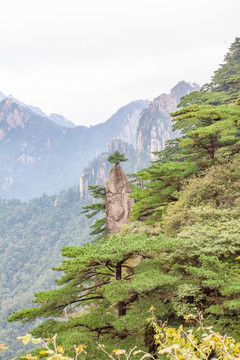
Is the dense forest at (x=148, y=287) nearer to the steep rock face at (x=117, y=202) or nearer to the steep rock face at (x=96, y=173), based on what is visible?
the steep rock face at (x=117, y=202)

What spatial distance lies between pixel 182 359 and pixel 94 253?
3.92 metres

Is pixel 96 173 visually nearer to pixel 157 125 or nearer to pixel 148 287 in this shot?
pixel 157 125

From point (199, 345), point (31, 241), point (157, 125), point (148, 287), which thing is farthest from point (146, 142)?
point (199, 345)

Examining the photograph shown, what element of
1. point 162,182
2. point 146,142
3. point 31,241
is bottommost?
point 31,241

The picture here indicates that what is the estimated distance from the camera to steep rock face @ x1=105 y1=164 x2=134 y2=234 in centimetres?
1881

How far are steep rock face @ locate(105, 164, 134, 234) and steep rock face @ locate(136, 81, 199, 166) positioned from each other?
108 m

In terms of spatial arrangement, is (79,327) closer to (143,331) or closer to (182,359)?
(143,331)

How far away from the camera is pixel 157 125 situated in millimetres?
141750

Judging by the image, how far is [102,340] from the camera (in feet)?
20.3

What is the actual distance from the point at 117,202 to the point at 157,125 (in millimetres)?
127704

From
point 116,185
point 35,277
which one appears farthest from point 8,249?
point 116,185

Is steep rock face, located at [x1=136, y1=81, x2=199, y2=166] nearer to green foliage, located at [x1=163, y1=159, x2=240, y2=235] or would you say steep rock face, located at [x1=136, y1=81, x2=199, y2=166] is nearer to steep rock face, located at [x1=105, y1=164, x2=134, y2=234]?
steep rock face, located at [x1=105, y1=164, x2=134, y2=234]

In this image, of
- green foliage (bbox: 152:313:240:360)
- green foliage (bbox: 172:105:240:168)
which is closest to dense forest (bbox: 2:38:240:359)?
green foliage (bbox: 152:313:240:360)

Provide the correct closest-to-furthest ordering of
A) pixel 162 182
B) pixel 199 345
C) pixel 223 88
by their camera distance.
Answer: pixel 199 345 < pixel 162 182 < pixel 223 88
